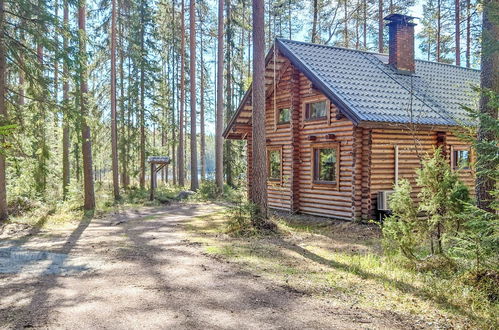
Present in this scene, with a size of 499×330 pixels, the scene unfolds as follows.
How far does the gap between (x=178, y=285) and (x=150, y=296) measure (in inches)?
24.7

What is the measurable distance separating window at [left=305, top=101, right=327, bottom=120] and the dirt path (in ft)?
25.5

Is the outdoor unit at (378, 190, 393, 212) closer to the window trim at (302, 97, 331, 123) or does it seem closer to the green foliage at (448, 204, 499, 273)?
the window trim at (302, 97, 331, 123)

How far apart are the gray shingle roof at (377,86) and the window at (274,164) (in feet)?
13.2

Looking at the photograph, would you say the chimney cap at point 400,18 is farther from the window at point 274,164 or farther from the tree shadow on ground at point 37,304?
the tree shadow on ground at point 37,304

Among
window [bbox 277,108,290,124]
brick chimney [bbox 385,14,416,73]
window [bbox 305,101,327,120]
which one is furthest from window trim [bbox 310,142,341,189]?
brick chimney [bbox 385,14,416,73]

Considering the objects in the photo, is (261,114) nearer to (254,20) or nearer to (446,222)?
(254,20)

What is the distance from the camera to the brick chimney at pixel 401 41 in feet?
53.3

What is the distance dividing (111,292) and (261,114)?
660 centimetres

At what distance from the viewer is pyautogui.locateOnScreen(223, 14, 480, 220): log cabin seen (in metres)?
12.6

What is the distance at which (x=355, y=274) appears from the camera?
6.82m

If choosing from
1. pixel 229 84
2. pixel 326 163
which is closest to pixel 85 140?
pixel 326 163

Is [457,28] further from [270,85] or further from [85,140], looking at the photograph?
[85,140]

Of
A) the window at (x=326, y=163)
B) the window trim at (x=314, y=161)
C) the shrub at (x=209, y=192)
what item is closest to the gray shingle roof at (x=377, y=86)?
the window trim at (x=314, y=161)

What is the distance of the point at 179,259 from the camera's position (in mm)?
7867
